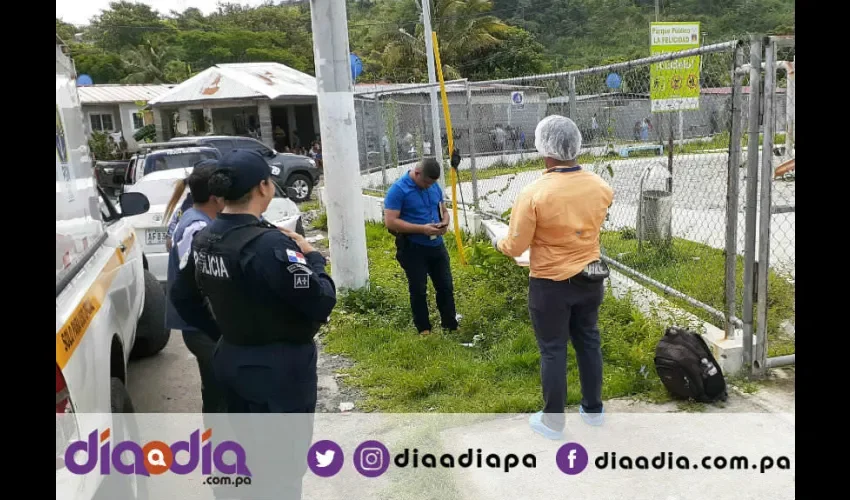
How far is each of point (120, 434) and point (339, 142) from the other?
386cm

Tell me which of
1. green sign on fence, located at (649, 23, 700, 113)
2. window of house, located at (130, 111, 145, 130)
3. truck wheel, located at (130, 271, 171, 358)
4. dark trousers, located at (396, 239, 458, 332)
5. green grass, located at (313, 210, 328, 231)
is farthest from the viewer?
window of house, located at (130, 111, 145, 130)

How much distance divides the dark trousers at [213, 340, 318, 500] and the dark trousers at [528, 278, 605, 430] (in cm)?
142

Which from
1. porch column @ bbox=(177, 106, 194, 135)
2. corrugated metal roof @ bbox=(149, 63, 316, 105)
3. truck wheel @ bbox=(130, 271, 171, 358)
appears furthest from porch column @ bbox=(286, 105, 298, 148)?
truck wheel @ bbox=(130, 271, 171, 358)

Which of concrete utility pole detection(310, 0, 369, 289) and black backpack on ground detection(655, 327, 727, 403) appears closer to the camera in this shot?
black backpack on ground detection(655, 327, 727, 403)

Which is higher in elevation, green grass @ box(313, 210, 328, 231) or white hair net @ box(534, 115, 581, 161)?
white hair net @ box(534, 115, 581, 161)

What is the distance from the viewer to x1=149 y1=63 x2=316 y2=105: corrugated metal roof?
24500mm

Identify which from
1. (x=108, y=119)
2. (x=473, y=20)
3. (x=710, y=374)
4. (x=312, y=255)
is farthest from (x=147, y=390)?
(x=473, y=20)

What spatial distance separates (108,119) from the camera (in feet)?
112

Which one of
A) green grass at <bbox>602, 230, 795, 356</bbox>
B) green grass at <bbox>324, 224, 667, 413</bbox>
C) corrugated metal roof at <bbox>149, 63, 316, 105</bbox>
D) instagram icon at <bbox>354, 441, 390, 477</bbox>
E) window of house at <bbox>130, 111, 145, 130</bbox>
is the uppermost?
corrugated metal roof at <bbox>149, 63, 316, 105</bbox>

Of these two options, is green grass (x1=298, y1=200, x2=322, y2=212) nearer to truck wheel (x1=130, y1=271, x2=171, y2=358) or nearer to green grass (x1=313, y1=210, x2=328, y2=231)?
green grass (x1=313, y1=210, x2=328, y2=231)
